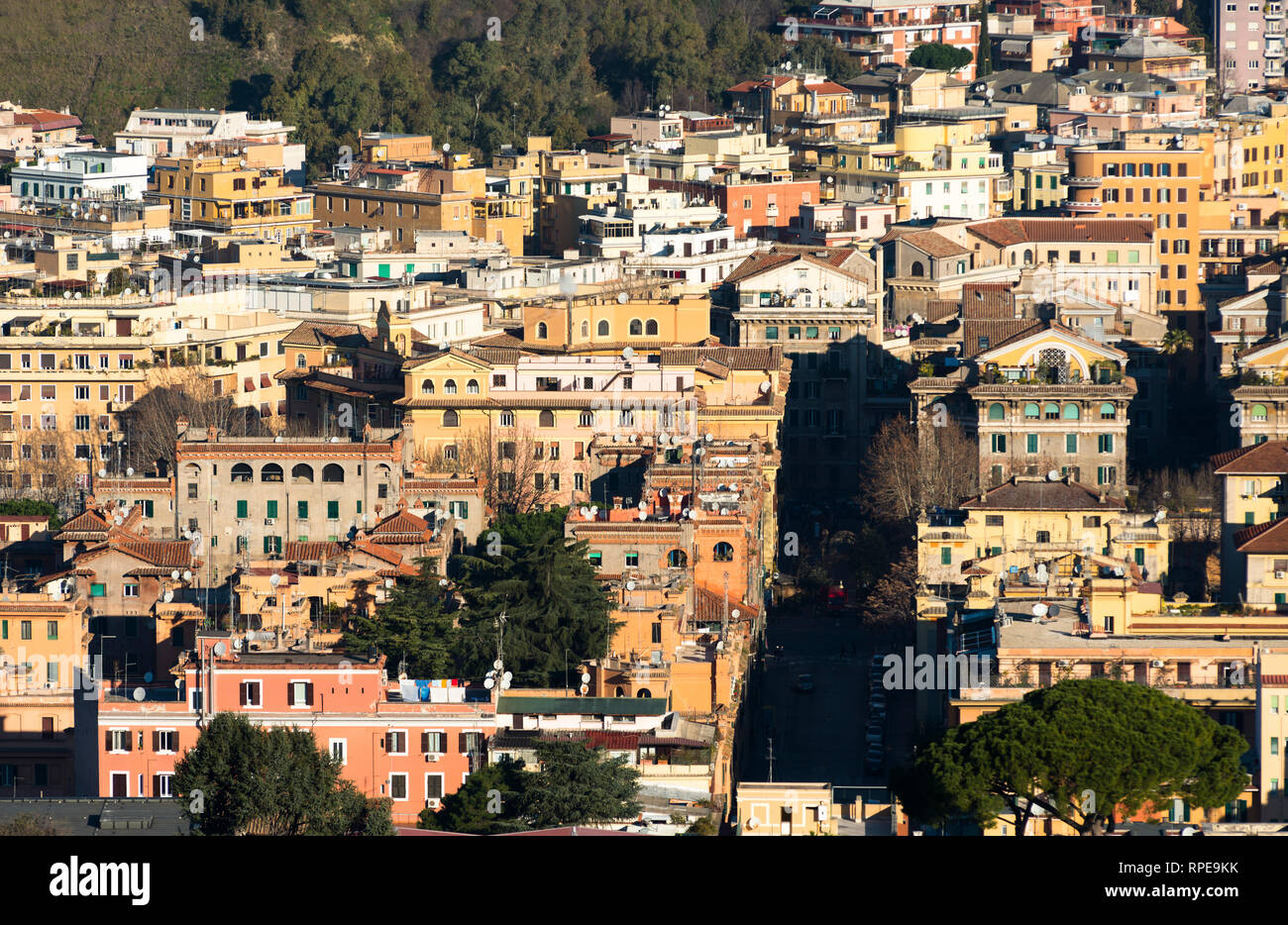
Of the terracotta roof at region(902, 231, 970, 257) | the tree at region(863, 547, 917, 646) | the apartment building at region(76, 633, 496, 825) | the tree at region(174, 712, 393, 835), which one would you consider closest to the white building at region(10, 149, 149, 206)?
the terracotta roof at region(902, 231, 970, 257)

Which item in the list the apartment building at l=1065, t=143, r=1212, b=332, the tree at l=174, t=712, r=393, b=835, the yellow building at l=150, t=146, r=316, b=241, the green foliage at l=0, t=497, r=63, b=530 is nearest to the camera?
the tree at l=174, t=712, r=393, b=835

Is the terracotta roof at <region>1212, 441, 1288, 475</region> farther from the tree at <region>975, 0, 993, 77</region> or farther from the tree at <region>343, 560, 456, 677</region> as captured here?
the tree at <region>975, 0, 993, 77</region>

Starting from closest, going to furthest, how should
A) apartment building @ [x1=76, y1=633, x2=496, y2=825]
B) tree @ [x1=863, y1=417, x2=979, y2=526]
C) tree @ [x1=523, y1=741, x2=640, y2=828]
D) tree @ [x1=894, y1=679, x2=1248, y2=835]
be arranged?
tree @ [x1=894, y1=679, x2=1248, y2=835], tree @ [x1=523, y1=741, x2=640, y2=828], apartment building @ [x1=76, y1=633, x2=496, y2=825], tree @ [x1=863, y1=417, x2=979, y2=526]

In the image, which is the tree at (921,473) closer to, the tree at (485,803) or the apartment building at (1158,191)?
the tree at (485,803)

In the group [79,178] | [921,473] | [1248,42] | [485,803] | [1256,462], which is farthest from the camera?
[1248,42]

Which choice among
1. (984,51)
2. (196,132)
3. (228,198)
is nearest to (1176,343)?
(228,198)

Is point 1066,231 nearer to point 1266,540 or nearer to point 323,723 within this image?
point 1266,540

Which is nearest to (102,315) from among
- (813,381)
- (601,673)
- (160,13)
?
(813,381)
